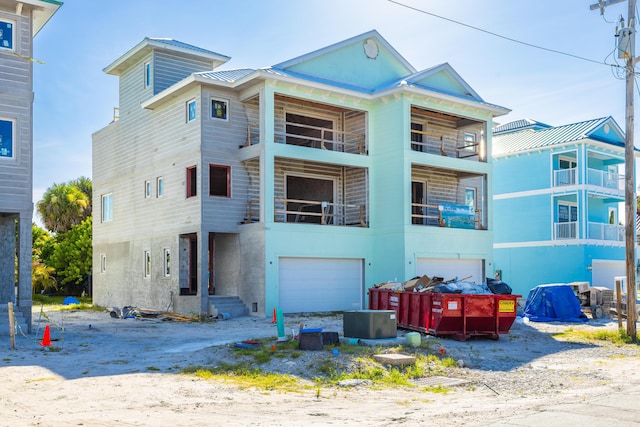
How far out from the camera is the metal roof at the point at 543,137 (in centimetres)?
3716

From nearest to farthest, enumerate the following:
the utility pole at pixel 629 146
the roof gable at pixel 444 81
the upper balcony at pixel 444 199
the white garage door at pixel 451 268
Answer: the utility pole at pixel 629 146, the white garage door at pixel 451 268, the roof gable at pixel 444 81, the upper balcony at pixel 444 199

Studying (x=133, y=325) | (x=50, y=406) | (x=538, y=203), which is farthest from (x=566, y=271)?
(x=50, y=406)

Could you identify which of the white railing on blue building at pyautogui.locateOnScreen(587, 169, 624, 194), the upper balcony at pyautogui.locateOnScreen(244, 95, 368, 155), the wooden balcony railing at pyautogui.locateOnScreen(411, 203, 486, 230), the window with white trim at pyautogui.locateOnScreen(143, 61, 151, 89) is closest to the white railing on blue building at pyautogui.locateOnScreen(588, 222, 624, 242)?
the white railing on blue building at pyautogui.locateOnScreen(587, 169, 624, 194)

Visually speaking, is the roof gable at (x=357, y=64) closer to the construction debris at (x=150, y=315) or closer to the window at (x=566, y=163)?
the construction debris at (x=150, y=315)

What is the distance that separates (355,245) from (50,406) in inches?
748

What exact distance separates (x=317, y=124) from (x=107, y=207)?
38.7 ft

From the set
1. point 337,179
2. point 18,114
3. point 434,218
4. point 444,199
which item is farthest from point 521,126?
point 18,114

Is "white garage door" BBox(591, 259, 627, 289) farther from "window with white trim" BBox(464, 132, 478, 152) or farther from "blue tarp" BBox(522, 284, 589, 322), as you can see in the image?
"blue tarp" BBox(522, 284, 589, 322)

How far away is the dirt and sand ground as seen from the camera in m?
Answer: 9.46

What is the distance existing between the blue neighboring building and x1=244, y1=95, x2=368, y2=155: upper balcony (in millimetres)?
12884

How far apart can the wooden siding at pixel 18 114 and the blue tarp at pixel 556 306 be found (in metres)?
17.5

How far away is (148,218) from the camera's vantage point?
30188 mm

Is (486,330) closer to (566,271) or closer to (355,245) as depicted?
(355,245)

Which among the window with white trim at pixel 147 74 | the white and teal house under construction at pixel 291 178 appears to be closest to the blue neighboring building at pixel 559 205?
the white and teal house under construction at pixel 291 178
